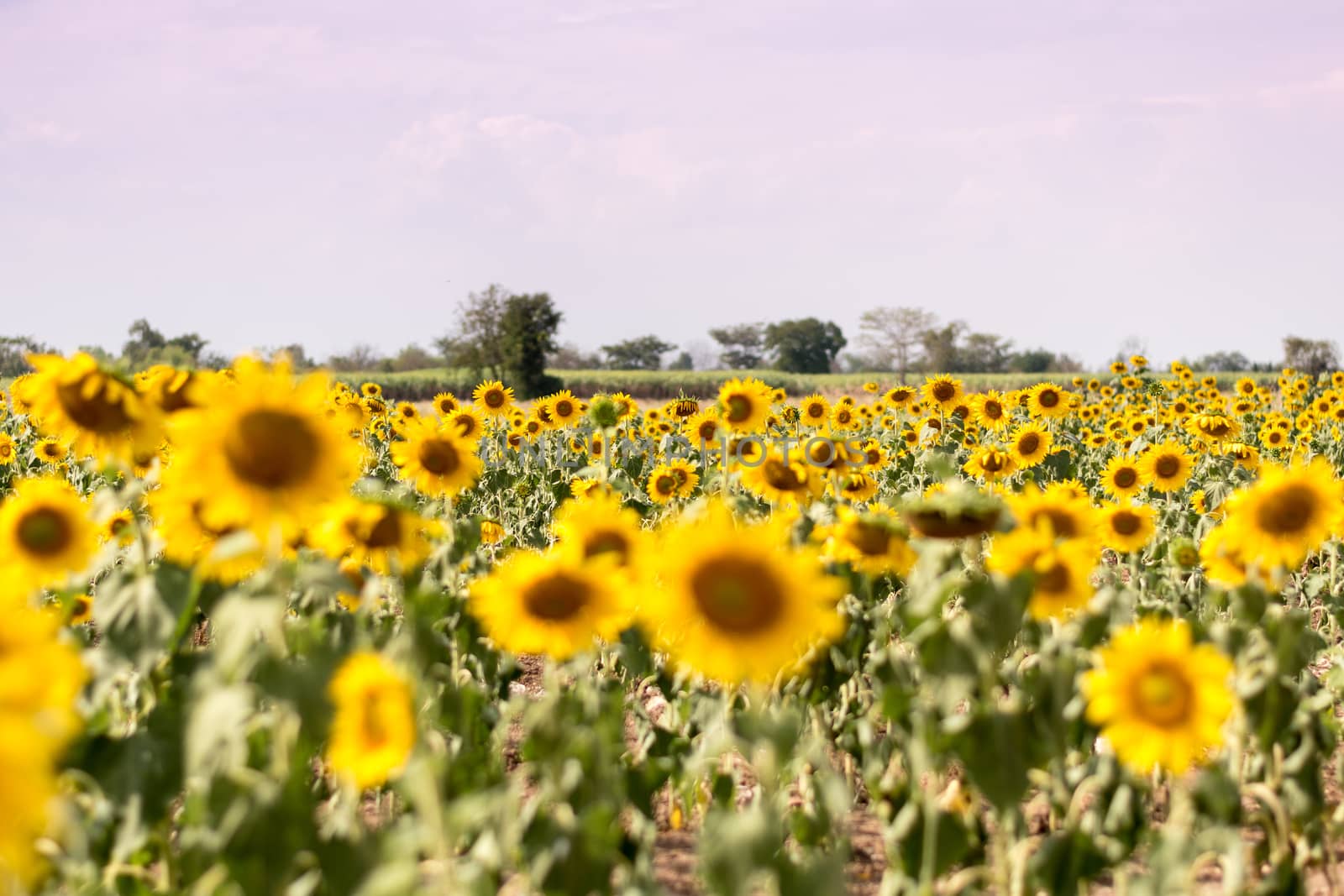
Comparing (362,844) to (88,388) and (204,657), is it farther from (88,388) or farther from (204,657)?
(88,388)

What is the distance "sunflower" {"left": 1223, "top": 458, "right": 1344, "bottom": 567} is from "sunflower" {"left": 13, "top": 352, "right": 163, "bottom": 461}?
2998 mm

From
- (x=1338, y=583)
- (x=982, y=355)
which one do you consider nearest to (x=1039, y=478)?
(x=1338, y=583)

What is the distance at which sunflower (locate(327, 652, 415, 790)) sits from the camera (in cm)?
206

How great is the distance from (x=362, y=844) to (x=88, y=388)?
130 centimetres

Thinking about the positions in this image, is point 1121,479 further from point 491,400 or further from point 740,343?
point 740,343

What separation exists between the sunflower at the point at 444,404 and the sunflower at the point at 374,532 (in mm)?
6429

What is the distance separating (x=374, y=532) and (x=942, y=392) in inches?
304

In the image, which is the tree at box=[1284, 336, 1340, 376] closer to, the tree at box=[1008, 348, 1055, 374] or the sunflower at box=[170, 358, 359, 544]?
the sunflower at box=[170, 358, 359, 544]

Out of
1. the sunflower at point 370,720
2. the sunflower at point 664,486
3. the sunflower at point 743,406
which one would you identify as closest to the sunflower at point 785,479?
the sunflower at point 743,406

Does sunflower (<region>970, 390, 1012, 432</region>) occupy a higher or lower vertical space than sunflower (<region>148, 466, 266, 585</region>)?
higher

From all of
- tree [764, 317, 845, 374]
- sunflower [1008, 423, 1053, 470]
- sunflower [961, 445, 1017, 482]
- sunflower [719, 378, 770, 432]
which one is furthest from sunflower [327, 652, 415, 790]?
tree [764, 317, 845, 374]

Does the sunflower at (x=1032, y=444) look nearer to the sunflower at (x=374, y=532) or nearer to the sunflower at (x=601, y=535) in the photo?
the sunflower at (x=601, y=535)

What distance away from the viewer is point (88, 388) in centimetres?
274

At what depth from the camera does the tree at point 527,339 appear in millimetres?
46156
